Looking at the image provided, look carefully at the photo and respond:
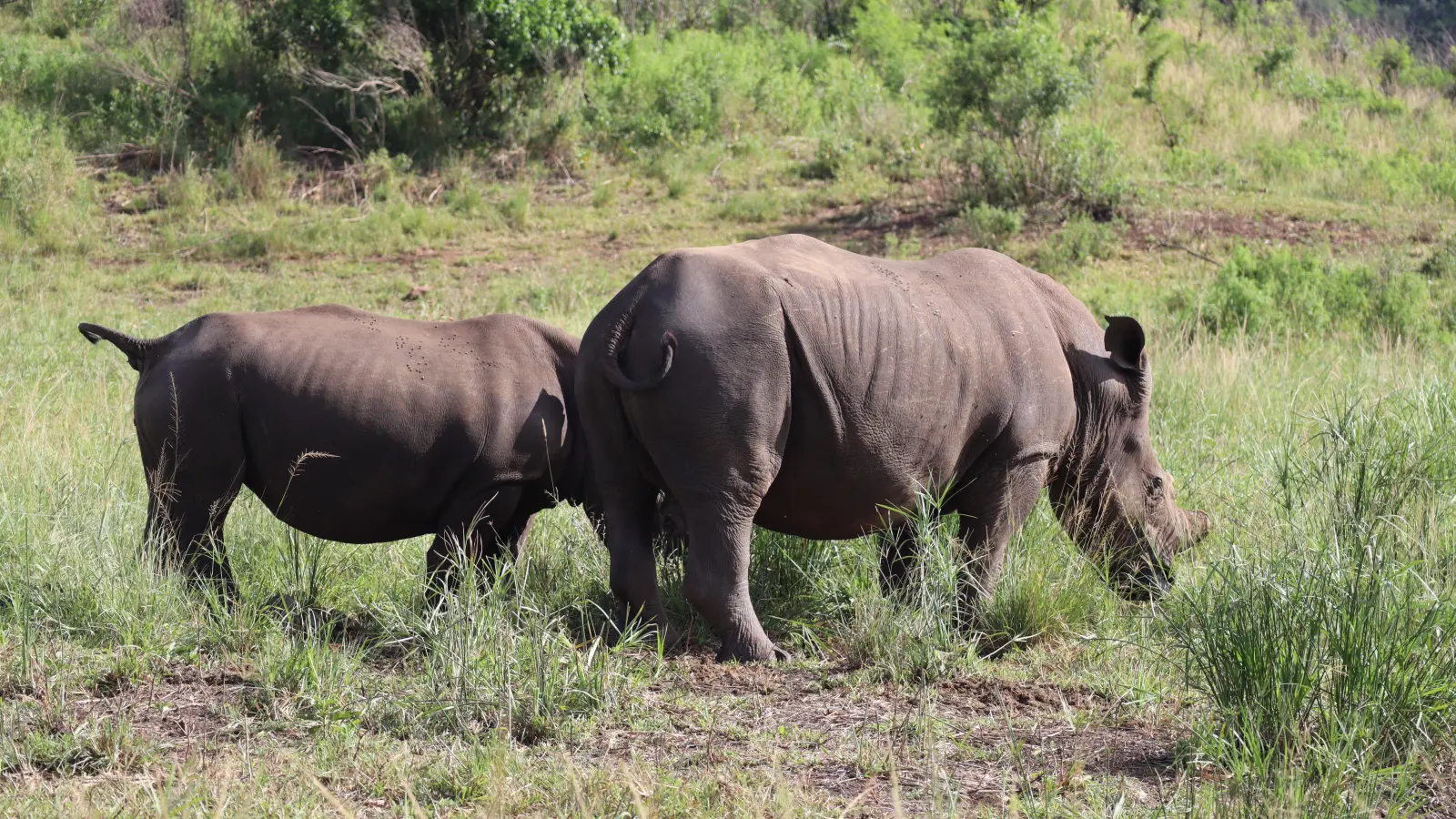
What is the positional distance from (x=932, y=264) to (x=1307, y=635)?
2191 millimetres

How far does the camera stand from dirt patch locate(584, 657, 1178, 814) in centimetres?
374

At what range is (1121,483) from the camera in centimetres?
593

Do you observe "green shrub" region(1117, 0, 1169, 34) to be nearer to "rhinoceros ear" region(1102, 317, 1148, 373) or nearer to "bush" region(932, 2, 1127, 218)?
"bush" region(932, 2, 1127, 218)

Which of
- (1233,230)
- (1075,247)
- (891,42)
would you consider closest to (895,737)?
(1075,247)

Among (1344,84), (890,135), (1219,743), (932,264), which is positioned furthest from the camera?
(1344,84)

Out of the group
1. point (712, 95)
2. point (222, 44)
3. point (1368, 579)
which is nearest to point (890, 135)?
point (712, 95)

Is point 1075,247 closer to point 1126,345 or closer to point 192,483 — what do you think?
point 1126,345

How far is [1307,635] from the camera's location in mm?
3824

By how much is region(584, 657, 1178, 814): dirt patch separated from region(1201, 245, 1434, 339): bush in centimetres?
703

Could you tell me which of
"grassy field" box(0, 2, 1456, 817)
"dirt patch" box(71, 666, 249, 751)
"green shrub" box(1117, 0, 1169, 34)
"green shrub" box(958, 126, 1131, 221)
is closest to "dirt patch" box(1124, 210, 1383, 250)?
"green shrub" box(958, 126, 1131, 221)

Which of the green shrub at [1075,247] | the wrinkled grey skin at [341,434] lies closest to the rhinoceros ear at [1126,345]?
the wrinkled grey skin at [341,434]

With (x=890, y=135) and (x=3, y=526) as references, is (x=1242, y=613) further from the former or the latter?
(x=890, y=135)

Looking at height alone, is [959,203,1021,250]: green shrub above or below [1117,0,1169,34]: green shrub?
→ below

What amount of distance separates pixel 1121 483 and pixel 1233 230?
30.1ft
